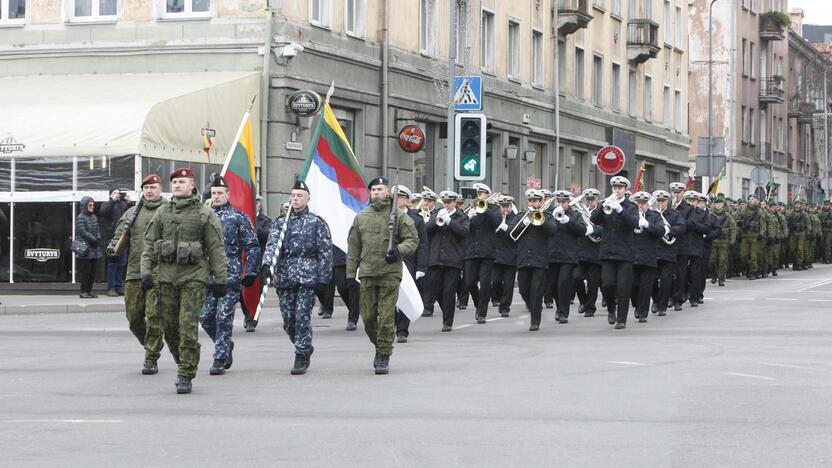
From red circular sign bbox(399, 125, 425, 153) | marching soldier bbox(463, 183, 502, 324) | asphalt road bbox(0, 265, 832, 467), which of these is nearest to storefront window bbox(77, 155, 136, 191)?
marching soldier bbox(463, 183, 502, 324)

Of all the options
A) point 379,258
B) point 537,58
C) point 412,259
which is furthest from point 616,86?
point 379,258

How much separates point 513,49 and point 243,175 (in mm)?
26831

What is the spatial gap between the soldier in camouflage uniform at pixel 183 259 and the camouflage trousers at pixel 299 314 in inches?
51.1

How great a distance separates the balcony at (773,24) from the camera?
73562 mm

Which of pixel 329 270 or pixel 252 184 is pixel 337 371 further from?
pixel 252 184

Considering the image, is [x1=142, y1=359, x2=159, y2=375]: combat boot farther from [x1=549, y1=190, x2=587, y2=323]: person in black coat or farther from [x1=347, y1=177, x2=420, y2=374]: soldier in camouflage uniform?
[x1=549, y1=190, x2=587, y2=323]: person in black coat

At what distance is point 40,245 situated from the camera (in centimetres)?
2827

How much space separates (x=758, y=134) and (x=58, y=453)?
222 ft

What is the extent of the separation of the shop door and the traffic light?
686cm

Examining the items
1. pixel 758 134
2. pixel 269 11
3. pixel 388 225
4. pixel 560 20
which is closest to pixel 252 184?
pixel 388 225

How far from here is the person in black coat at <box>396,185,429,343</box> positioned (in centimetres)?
1806

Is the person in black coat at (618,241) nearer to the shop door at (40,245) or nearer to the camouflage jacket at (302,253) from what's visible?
the camouflage jacket at (302,253)

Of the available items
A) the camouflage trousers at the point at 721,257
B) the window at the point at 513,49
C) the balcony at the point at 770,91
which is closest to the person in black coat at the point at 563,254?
the camouflage trousers at the point at 721,257

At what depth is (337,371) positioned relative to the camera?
14.6m
